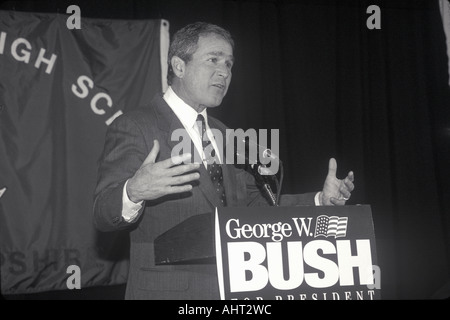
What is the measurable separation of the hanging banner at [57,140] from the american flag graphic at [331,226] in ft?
5.83

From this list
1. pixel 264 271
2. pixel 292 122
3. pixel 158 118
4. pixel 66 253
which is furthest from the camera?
pixel 292 122

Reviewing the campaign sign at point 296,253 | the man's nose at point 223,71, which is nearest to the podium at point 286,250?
the campaign sign at point 296,253

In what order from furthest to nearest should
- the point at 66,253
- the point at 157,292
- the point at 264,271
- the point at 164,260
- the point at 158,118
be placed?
the point at 66,253 → the point at 158,118 → the point at 157,292 → the point at 164,260 → the point at 264,271

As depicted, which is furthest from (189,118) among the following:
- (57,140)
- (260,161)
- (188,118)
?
(57,140)

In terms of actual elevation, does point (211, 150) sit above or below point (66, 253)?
above

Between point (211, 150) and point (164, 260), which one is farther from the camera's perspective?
point (211, 150)

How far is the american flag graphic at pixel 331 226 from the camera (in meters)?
1.14

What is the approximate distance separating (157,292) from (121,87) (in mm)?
1708

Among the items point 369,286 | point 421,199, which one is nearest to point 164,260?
point 369,286

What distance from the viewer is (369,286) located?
1.13 metres

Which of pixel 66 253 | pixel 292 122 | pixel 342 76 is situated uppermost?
pixel 342 76

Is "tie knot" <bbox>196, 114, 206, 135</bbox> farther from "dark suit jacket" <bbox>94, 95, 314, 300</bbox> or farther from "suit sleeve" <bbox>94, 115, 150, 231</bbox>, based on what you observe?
"suit sleeve" <bbox>94, 115, 150, 231</bbox>

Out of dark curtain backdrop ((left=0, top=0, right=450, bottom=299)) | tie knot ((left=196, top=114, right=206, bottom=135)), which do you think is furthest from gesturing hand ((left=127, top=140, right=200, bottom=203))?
dark curtain backdrop ((left=0, top=0, right=450, bottom=299))
